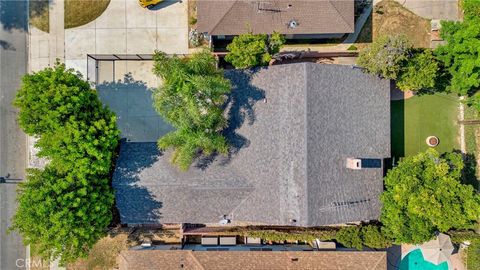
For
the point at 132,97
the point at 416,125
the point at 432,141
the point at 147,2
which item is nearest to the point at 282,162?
the point at 416,125

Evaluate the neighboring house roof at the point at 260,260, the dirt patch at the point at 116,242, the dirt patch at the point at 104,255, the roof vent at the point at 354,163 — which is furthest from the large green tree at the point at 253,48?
the dirt patch at the point at 104,255

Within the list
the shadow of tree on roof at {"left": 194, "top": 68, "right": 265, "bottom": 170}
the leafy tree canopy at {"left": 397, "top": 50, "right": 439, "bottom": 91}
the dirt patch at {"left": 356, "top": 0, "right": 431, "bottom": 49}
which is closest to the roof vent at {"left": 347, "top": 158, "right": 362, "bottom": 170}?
the leafy tree canopy at {"left": 397, "top": 50, "right": 439, "bottom": 91}

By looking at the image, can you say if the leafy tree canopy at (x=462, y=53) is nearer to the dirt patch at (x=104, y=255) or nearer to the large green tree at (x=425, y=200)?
the large green tree at (x=425, y=200)

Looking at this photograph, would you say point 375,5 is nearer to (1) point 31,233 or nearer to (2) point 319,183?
(2) point 319,183

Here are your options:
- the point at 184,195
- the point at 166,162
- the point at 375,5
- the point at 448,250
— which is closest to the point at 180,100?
the point at 166,162

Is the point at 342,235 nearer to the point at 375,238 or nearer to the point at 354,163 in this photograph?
the point at 375,238

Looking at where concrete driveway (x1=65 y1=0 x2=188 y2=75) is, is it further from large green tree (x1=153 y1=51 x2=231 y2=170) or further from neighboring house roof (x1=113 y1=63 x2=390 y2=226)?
neighboring house roof (x1=113 y1=63 x2=390 y2=226)
